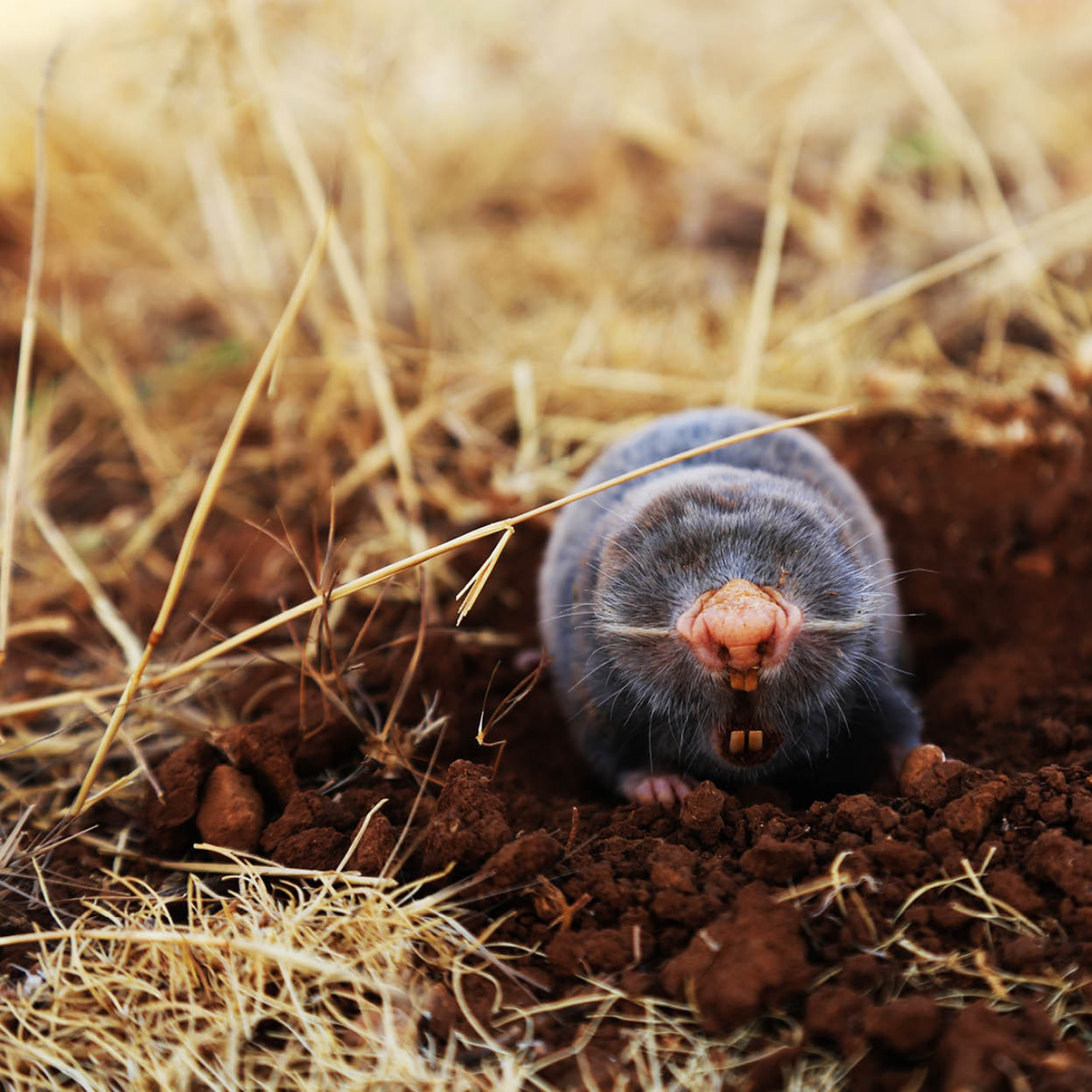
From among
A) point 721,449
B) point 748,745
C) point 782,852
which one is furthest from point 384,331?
point 782,852

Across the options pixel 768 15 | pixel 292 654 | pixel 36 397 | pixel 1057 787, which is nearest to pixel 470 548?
pixel 292 654

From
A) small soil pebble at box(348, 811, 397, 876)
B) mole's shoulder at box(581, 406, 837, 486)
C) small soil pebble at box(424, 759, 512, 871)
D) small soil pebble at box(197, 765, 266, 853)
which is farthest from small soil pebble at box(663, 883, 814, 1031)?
mole's shoulder at box(581, 406, 837, 486)

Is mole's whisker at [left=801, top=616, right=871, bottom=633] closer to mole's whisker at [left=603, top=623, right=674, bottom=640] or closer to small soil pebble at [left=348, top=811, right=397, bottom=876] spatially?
mole's whisker at [left=603, top=623, right=674, bottom=640]

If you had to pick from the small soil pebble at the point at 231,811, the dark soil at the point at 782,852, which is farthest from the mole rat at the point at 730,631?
the small soil pebble at the point at 231,811

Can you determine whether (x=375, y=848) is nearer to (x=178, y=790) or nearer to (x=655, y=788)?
(x=178, y=790)

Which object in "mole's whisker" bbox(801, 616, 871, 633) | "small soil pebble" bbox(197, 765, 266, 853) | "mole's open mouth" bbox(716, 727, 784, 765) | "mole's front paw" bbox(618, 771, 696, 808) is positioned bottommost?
"mole's front paw" bbox(618, 771, 696, 808)

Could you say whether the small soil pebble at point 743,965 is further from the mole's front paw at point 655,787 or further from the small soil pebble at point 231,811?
the small soil pebble at point 231,811
